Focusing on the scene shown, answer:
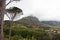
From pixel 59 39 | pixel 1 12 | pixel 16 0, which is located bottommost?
pixel 59 39

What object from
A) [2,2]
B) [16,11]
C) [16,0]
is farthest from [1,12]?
[16,11]

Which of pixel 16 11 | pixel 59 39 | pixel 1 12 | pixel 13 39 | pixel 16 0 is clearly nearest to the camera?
pixel 1 12

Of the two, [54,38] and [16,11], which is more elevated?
[16,11]

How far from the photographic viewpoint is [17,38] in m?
33.6

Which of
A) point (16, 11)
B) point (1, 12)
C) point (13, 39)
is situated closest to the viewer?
point (1, 12)

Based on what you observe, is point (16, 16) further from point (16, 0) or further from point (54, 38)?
point (16, 0)

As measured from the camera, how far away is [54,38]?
133 ft

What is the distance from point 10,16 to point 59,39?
46.0 ft

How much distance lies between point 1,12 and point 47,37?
32.6 m

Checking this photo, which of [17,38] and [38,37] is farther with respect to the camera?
[38,37]

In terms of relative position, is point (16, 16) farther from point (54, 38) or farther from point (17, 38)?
point (54, 38)

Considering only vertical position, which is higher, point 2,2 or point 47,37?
point 2,2

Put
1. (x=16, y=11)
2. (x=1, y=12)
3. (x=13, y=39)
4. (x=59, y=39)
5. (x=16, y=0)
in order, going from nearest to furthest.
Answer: (x=1, y=12) < (x=16, y=0) < (x=16, y=11) < (x=13, y=39) < (x=59, y=39)

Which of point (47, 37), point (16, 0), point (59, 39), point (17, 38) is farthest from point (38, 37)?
point (16, 0)
